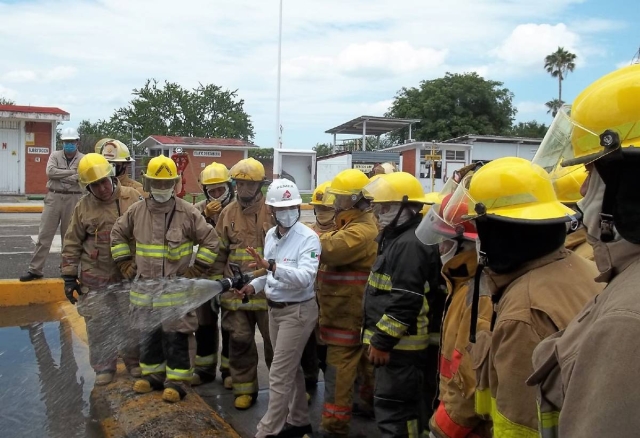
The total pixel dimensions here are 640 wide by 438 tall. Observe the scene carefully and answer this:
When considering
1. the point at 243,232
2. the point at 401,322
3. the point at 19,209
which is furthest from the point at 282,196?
the point at 19,209

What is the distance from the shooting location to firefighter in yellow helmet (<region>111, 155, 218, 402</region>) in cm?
486

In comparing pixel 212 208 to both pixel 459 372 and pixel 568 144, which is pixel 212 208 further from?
pixel 568 144

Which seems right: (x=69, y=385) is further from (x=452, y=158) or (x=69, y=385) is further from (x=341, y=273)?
(x=452, y=158)

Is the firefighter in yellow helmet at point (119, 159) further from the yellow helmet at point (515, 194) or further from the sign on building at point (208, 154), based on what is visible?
the sign on building at point (208, 154)

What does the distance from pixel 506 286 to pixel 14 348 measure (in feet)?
19.3

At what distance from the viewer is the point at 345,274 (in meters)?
4.52

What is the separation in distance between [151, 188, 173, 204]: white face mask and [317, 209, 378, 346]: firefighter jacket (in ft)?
4.74

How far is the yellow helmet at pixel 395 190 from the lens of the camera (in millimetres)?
3938

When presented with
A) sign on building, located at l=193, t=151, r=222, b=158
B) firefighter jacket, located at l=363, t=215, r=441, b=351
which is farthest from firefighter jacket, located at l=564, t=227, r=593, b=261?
sign on building, located at l=193, t=151, r=222, b=158

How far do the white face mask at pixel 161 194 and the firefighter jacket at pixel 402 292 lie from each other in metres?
2.06

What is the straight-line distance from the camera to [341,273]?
4531mm

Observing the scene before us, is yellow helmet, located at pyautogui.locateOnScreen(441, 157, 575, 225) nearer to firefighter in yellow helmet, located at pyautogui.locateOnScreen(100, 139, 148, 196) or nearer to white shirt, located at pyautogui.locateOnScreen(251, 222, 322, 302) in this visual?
white shirt, located at pyautogui.locateOnScreen(251, 222, 322, 302)

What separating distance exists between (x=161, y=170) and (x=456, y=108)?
4616 cm

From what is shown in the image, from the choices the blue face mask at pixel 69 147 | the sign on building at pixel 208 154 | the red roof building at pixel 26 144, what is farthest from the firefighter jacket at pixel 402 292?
the sign on building at pixel 208 154
